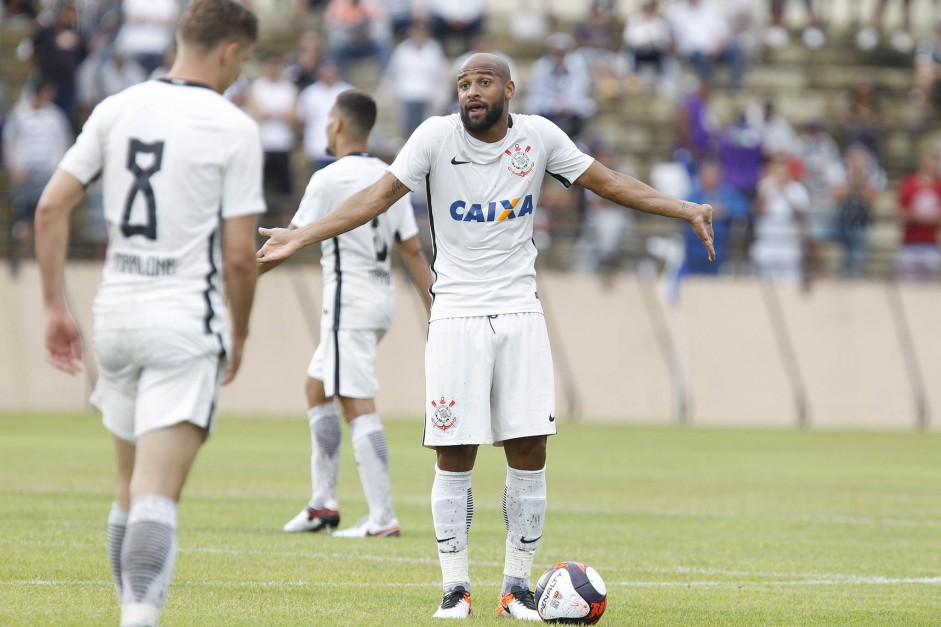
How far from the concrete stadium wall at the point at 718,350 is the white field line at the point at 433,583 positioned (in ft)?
55.4

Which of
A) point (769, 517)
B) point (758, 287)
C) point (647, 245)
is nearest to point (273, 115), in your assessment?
point (647, 245)

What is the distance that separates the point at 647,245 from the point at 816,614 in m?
19.6

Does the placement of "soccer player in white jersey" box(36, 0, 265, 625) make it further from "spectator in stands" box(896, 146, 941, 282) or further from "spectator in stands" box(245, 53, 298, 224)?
"spectator in stands" box(896, 146, 941, 282)

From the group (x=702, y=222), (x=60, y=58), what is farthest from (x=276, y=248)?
(x=60, y=58)

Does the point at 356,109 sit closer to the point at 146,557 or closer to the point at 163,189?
the point at 163,189

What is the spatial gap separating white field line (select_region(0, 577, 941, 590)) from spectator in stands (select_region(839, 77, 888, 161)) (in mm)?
22870

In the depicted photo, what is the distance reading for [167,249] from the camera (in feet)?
20.7

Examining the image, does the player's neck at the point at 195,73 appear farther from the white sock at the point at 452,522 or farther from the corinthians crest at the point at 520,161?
the white sock at the point at 452,522

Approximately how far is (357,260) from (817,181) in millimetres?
19377

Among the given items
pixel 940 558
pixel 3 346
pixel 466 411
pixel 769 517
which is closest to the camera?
pixel 466 411

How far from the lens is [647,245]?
2784cm

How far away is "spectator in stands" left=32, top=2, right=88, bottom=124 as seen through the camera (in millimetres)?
26250

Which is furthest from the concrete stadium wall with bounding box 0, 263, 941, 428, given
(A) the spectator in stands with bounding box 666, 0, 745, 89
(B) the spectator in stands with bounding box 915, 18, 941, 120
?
(B) the spectator in stands with bounding box 915, 18, 941, 120

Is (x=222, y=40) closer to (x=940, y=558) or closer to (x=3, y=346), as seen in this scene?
(x=940, y=558)
